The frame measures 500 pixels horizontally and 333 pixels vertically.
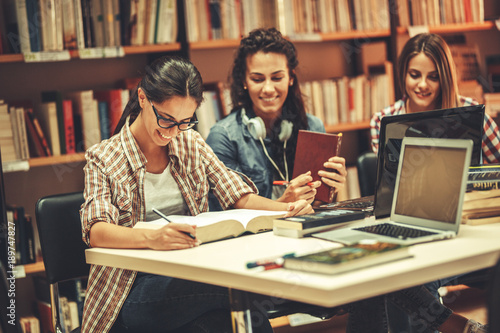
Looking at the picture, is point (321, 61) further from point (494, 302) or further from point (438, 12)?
point (494, 302)

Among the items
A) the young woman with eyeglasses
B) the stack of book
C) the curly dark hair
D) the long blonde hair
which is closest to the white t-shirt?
the young woman with eyeglasses

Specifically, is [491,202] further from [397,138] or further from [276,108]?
[276,108]

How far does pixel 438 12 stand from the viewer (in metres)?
3.56

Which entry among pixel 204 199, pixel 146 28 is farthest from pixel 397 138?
pixel 146 28

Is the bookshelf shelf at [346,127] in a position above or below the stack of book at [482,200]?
above

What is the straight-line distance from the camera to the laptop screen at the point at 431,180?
1.48 metres

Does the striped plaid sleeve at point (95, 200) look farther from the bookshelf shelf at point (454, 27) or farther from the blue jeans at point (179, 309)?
the bookshelf shelf at point (454, 27)

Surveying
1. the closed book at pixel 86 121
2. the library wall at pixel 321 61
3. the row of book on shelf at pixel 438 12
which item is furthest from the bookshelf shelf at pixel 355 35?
the closed book at pixel 86 121

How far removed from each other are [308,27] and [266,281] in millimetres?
2285

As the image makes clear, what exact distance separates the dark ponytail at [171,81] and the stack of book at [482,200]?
2.74ft

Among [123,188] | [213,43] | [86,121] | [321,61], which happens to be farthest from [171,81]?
[321,61]

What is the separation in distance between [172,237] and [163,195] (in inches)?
17.7

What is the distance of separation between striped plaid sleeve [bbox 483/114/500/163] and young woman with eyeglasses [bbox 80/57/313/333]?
104 centimetres

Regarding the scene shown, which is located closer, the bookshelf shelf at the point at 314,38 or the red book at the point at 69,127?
the red book at the point at 69,127
